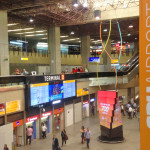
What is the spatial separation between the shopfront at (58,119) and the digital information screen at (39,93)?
2.47 meters

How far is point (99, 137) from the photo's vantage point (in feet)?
52.5

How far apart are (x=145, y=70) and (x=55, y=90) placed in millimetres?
14784

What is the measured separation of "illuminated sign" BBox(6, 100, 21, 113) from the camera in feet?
46.8

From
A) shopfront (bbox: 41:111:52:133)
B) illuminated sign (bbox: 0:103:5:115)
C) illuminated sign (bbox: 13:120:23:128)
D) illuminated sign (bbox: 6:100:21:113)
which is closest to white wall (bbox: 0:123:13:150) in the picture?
illuminated sign (bbox: 0:103:5:115)

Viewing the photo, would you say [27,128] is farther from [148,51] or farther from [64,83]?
[148,51]

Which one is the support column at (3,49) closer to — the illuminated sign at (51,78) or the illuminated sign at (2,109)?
the illuminated sign at (51,78)

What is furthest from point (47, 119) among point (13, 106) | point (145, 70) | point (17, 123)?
point (145, 70)

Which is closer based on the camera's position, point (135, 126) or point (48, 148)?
point (48, 148)

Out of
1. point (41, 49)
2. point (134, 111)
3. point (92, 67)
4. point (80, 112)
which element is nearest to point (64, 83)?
point (80, 112)

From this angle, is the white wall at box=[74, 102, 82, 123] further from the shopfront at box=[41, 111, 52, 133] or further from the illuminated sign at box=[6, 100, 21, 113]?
the illuminated sign at box=[6, 100, 21, 113]

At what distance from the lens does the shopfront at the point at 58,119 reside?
19.2m

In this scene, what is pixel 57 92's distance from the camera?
1852 cm

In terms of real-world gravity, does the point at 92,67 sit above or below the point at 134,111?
above

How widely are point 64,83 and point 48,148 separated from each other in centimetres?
642
